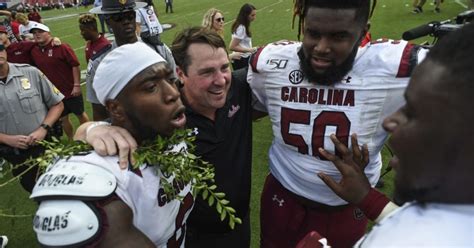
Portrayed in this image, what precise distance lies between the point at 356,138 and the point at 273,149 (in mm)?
605

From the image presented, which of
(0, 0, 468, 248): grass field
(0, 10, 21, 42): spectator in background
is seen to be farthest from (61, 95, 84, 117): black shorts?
(0, 10, 21, 42): spectator in background

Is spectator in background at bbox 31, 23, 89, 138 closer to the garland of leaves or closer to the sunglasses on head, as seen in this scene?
the sunglasses on head

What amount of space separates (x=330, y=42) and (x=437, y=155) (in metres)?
1.20

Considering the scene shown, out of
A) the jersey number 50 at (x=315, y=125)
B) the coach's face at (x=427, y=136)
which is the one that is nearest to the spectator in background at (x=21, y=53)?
the jersey number 50 at (x=315, y=125)

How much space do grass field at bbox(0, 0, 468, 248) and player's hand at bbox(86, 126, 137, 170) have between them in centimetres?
48

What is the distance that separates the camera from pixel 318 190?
7.14 ft

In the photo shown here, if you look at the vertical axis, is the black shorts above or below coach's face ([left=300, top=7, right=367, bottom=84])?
below

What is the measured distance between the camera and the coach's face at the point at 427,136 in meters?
0.83

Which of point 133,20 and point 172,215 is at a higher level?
point 133,20

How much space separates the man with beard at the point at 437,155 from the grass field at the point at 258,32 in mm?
1520

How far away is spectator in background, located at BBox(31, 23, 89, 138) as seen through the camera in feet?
18.1

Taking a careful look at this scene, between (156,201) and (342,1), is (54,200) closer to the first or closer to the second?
(156,201)

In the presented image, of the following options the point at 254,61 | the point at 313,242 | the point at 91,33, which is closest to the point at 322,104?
the point at 254,61

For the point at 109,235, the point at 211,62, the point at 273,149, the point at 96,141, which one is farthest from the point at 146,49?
the point at 273,149
